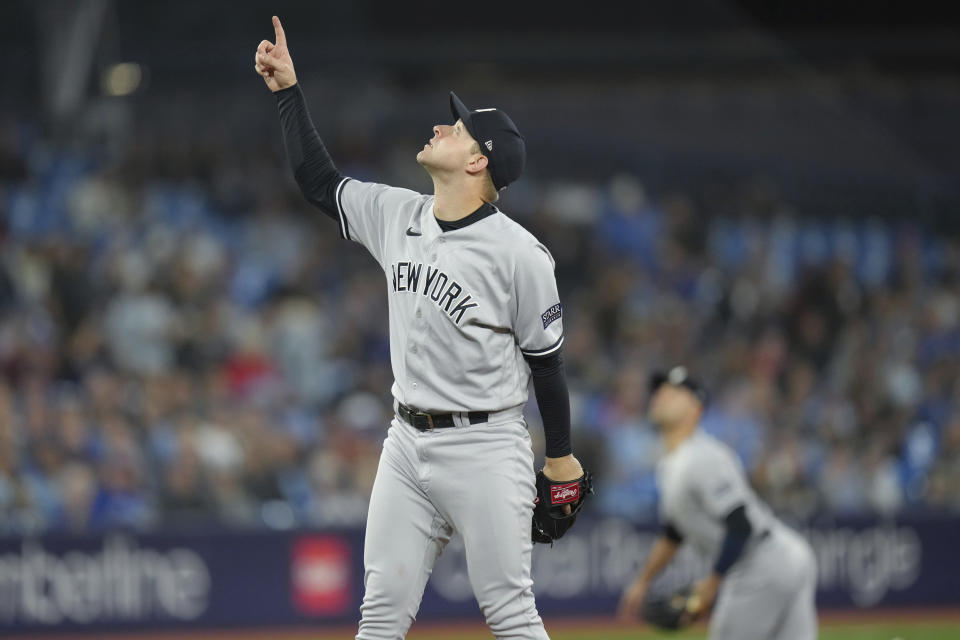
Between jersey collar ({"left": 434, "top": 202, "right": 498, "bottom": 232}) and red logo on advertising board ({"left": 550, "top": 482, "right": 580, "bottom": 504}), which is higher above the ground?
jersey collar ({"left": 434, "top": 202, "right": 498, "bottom": 232})

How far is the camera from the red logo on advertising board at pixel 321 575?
10.5 metres

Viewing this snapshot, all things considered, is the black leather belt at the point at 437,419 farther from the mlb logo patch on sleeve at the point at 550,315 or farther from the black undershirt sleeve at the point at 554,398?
the mlb logo patch on sleeve at the point at 550,315

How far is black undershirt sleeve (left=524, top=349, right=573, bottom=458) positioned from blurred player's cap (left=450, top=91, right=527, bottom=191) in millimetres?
594

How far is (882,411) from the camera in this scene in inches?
492

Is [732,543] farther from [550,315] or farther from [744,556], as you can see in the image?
[550,315]

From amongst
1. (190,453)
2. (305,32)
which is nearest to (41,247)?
(190,453)

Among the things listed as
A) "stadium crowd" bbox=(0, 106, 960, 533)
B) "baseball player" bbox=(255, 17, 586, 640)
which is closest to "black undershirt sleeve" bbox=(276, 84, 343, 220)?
"baseball player" bbox=(255, 17, 586, 640)

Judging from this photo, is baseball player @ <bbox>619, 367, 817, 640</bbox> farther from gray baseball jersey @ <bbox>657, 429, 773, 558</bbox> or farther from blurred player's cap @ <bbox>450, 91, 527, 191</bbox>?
blurred player's cap @ <bbox>450, 91, 527, 191</bbox>

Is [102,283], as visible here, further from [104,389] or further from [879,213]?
[879,213]

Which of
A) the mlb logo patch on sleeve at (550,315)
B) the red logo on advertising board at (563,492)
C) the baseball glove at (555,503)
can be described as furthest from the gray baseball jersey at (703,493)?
the mlb logo patch on sleeve at (550,315)

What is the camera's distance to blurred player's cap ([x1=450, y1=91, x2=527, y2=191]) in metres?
4.34

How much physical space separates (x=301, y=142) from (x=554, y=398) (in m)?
1.28

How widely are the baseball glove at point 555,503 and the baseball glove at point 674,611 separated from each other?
6.01 feet

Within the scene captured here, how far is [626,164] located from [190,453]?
6878 mm
